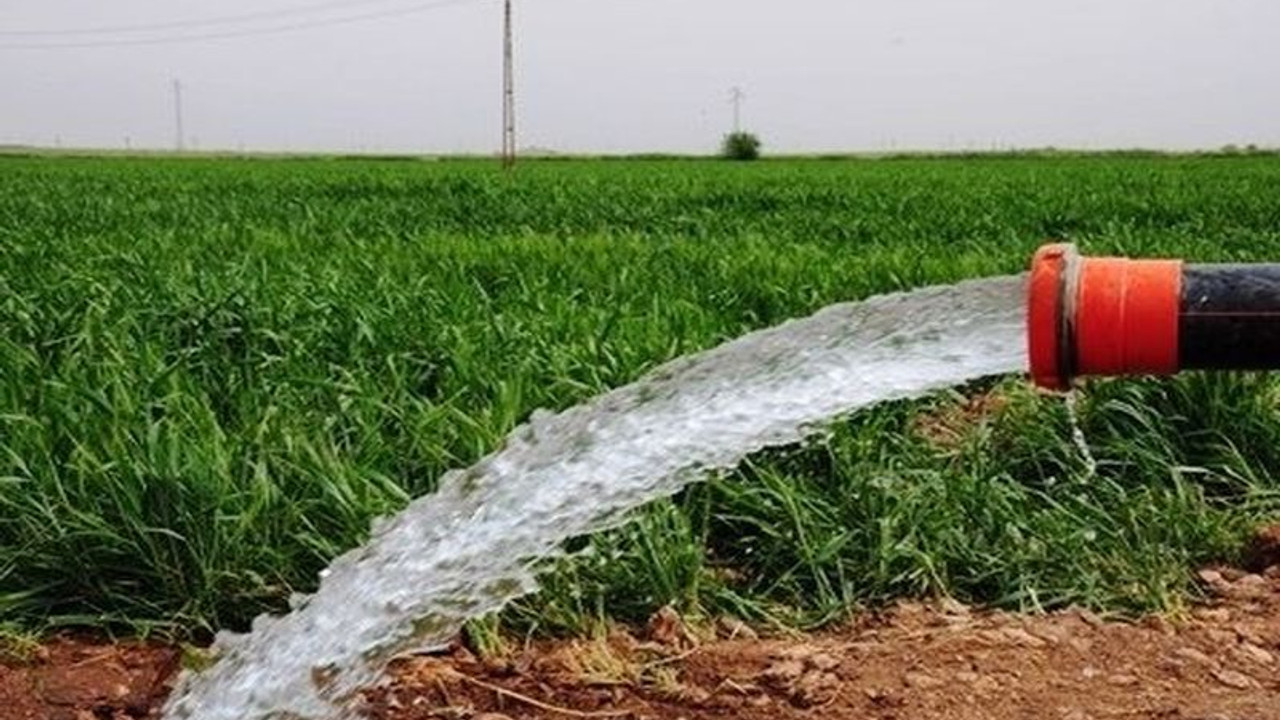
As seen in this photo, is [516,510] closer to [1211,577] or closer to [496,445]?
[496,445]

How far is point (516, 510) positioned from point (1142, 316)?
1.58 m

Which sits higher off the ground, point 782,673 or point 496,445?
point 496,445

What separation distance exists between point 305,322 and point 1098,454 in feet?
7.83

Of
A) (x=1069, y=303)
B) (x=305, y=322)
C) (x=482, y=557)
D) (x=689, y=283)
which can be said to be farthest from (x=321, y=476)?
(x=689, y=283)

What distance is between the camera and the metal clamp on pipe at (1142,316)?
4.86 ft

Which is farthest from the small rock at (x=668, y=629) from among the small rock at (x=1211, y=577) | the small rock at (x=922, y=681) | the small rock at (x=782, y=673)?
the small rock at (x=1211, y=577)

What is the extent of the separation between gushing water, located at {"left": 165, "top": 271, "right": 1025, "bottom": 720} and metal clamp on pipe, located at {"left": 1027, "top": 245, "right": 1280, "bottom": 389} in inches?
36.1

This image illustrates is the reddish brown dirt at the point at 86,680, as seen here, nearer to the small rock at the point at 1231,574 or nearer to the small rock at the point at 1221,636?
the small rock at the point at 1221,636

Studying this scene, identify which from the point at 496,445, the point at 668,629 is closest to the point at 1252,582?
the point at 668,629

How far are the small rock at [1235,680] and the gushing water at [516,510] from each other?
89 centimetres

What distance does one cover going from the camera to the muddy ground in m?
2.91

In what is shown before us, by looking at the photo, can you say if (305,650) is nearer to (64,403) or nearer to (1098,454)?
(64,403)

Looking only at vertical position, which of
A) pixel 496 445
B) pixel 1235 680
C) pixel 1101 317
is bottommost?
pixel 1235 680

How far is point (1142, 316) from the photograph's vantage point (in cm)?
148
